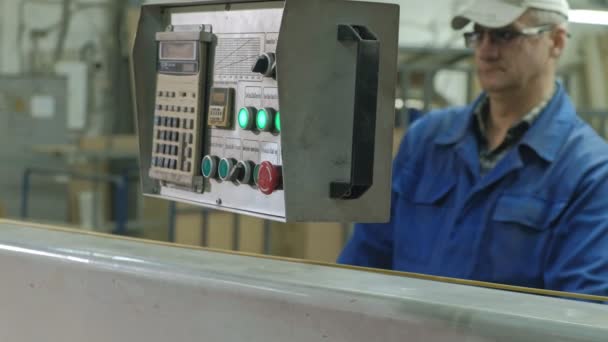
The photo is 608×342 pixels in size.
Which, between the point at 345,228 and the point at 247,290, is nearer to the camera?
the point at 247,290

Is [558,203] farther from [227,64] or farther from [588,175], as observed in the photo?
[227,64]

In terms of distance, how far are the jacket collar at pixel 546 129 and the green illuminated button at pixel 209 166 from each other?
966mm

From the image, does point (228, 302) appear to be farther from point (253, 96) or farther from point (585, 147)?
point (585, 147)

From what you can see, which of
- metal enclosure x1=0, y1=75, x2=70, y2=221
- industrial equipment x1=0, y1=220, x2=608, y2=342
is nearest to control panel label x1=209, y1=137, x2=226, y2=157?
industrial equipment x1=0, y1=220, x2=608, y2=342

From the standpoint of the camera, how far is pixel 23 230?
1.01 meters

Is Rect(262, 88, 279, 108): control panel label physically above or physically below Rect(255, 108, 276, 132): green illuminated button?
above

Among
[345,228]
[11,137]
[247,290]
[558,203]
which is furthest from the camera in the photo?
[11,137]

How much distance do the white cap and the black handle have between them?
952 mm

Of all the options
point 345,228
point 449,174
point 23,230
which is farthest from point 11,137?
point 23,230

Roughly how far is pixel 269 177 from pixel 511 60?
1094mm

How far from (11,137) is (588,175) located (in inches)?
161

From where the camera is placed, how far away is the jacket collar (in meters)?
1.69

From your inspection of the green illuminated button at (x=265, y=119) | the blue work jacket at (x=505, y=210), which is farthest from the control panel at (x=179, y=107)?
the blue work jacket at (x=505, y=210)

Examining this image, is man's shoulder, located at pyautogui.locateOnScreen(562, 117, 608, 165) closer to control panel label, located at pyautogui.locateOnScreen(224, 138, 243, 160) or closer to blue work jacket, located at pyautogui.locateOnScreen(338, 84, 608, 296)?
blue work jacket, located at pyautogui.locateOnScreen(338, 84, 608, 296)
